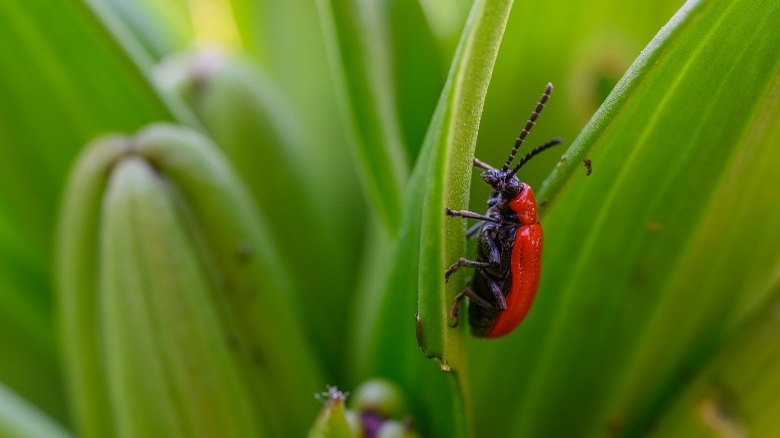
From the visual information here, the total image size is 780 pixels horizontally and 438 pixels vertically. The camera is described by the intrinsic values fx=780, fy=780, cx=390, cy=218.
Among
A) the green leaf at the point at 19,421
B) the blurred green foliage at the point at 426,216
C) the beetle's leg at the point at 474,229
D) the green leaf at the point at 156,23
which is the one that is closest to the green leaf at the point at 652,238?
the blurred green foliage at the point at 426,216

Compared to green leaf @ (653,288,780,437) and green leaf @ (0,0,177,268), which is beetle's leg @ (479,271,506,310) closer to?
green leaf @ (653,288,780,437)

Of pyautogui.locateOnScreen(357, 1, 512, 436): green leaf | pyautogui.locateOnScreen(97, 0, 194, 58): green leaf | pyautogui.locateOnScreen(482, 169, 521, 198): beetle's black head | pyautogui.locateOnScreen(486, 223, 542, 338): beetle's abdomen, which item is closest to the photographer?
pyautogui.locateOnScreen(357, 1, 512, 436): green leaf

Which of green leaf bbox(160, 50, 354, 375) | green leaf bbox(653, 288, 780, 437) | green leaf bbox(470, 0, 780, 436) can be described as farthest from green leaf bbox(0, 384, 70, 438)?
green leaf bbox(653, 288, 780, 437)

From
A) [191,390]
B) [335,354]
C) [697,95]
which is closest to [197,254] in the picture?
[191,390]

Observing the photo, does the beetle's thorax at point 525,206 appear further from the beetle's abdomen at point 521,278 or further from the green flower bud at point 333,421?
the green flower bud at point 333,421

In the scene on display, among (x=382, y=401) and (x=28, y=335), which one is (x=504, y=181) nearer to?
(x=382, y=401)

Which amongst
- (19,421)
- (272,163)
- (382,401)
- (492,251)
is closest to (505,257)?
(492,251)

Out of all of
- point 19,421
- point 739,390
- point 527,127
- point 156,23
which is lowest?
point 739,390

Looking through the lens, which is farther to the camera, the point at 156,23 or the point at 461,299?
the point at 156,23
